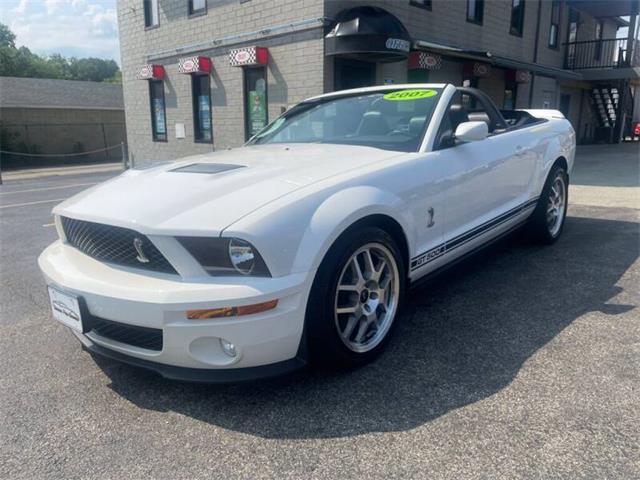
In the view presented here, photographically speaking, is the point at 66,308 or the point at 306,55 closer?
the point at 66,308

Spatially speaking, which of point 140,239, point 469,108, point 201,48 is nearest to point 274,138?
point 469,108

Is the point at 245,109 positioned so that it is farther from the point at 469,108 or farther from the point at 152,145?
the point at 469,108

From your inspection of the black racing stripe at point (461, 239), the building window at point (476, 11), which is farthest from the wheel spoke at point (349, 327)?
the building window at point (476, 11)

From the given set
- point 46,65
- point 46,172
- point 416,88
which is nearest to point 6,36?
point 46,65

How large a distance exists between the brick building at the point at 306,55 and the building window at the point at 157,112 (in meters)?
0.03

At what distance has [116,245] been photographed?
251cm

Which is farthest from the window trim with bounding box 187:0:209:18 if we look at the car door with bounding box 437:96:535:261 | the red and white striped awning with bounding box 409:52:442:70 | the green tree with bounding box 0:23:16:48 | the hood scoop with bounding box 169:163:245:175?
the green tree with bounding box 0:23:16:48

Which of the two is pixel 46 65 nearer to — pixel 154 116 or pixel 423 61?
pixel 154 116

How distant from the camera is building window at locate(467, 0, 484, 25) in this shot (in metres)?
13.7

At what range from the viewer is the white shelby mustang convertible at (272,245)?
2229mm

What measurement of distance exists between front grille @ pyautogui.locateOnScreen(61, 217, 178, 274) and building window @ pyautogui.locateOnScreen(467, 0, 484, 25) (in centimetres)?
1346

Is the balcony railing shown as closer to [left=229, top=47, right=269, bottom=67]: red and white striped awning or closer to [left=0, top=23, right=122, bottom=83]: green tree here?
[left=229, top=47, right=269, bottom=67]: red and white striped awning

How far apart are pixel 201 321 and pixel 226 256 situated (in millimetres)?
298

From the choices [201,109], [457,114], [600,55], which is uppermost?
[600,55]
